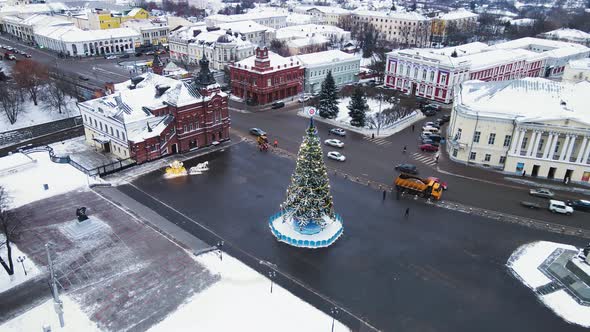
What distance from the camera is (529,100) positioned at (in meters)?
51.6

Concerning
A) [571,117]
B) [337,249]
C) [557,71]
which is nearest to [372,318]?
[337,249]

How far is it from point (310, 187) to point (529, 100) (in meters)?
32.3

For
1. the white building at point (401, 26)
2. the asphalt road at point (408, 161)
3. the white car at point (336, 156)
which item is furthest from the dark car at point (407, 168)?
the white building at point (401, 26)

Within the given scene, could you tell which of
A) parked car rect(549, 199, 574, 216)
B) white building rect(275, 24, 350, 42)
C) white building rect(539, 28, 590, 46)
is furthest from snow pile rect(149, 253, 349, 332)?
white building rect(539, 28, 590, 46)

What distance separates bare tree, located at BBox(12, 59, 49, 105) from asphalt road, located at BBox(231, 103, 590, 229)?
1229 inches

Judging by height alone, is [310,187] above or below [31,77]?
above

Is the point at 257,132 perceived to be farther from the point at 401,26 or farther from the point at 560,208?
the point at 401,26

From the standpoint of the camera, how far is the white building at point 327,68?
80438 mm

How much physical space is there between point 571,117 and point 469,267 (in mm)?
23702

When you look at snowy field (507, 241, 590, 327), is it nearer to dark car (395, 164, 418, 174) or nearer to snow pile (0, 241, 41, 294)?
dark car (395, 164, 418, 174)

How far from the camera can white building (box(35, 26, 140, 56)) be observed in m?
109

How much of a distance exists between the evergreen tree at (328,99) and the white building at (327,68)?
13.9 meters

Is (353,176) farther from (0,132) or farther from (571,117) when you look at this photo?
(0,132)

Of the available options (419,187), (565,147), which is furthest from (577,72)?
(419,187)
